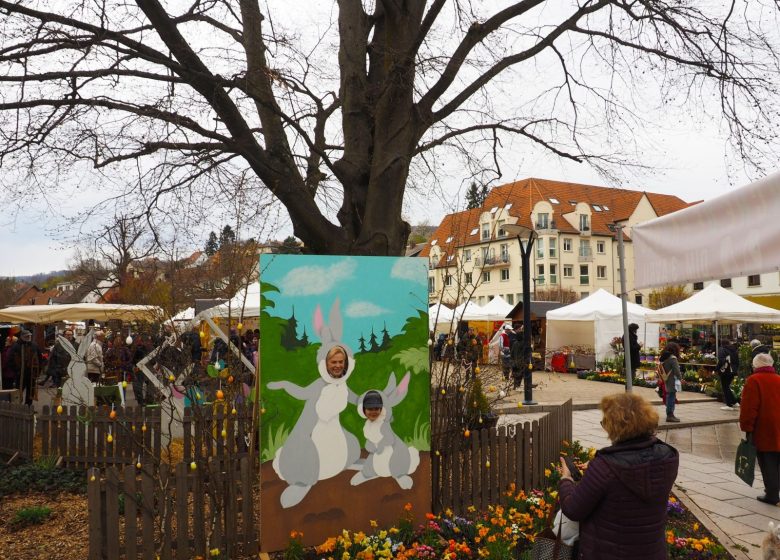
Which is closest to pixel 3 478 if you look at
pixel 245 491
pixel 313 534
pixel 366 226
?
pixel 245 491

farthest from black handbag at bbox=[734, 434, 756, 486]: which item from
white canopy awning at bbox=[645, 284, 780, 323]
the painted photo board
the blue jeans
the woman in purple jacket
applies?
white canopy awning at bbox=[645, 284, 780, 323]

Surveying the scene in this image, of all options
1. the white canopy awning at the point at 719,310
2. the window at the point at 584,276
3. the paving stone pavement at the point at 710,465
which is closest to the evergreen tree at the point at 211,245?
the paving stone pavement at the point at 710,465

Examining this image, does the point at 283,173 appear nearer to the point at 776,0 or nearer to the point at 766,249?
the point at 766,249

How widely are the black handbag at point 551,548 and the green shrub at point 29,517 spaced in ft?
16.5

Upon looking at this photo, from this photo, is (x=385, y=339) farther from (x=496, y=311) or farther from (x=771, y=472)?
(x=496, y=311)

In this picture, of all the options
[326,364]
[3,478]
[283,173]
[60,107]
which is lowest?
[3,478]

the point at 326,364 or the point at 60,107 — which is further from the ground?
the point at 60,107

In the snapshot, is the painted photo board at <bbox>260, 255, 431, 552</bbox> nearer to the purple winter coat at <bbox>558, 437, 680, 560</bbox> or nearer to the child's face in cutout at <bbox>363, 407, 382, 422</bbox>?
the child's face in cutout at <bbox>363, 407, 382, 422</bbox>

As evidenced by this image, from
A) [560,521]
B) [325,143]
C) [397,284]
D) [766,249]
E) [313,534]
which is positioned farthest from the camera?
[325,143]

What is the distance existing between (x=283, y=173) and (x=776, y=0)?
546 cm

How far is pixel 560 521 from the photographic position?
9.78ft

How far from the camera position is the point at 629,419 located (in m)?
2.78

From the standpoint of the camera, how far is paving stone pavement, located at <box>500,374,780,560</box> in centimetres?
547

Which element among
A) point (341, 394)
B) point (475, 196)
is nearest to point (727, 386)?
point (475, 196)
